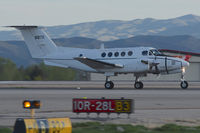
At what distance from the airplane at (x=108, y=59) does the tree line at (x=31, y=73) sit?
24862 millimetres

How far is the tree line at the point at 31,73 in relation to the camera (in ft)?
212

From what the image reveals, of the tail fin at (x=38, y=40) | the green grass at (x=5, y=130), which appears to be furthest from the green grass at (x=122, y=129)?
the tail fin at (x=38, y=40)

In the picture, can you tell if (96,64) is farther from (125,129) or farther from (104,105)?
(125,129)

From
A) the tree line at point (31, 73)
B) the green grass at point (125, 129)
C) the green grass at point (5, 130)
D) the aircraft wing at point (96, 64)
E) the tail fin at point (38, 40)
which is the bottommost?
the green grass at point (125, 129)

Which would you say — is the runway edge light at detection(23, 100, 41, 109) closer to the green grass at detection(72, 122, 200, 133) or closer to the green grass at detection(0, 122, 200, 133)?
the green grass at detection(0, 122, 200, 133)

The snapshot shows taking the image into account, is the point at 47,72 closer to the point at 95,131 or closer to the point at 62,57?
the point at 62,57

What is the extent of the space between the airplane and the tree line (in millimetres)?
24862

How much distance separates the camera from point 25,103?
1260 centimetres

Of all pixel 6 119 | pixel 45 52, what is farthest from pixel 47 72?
pixel 6 119

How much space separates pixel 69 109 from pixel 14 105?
137 inches

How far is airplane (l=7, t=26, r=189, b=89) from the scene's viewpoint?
1423 inches

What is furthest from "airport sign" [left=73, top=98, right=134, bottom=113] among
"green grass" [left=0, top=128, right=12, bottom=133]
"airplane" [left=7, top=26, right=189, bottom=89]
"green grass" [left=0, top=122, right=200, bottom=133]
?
"airplane" [left=7, top=26, right=189, bottom=89]

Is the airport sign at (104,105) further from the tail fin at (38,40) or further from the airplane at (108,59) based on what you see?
the tail fin at (38,40)

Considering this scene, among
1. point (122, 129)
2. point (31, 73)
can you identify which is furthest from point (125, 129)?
point (31, 73)
